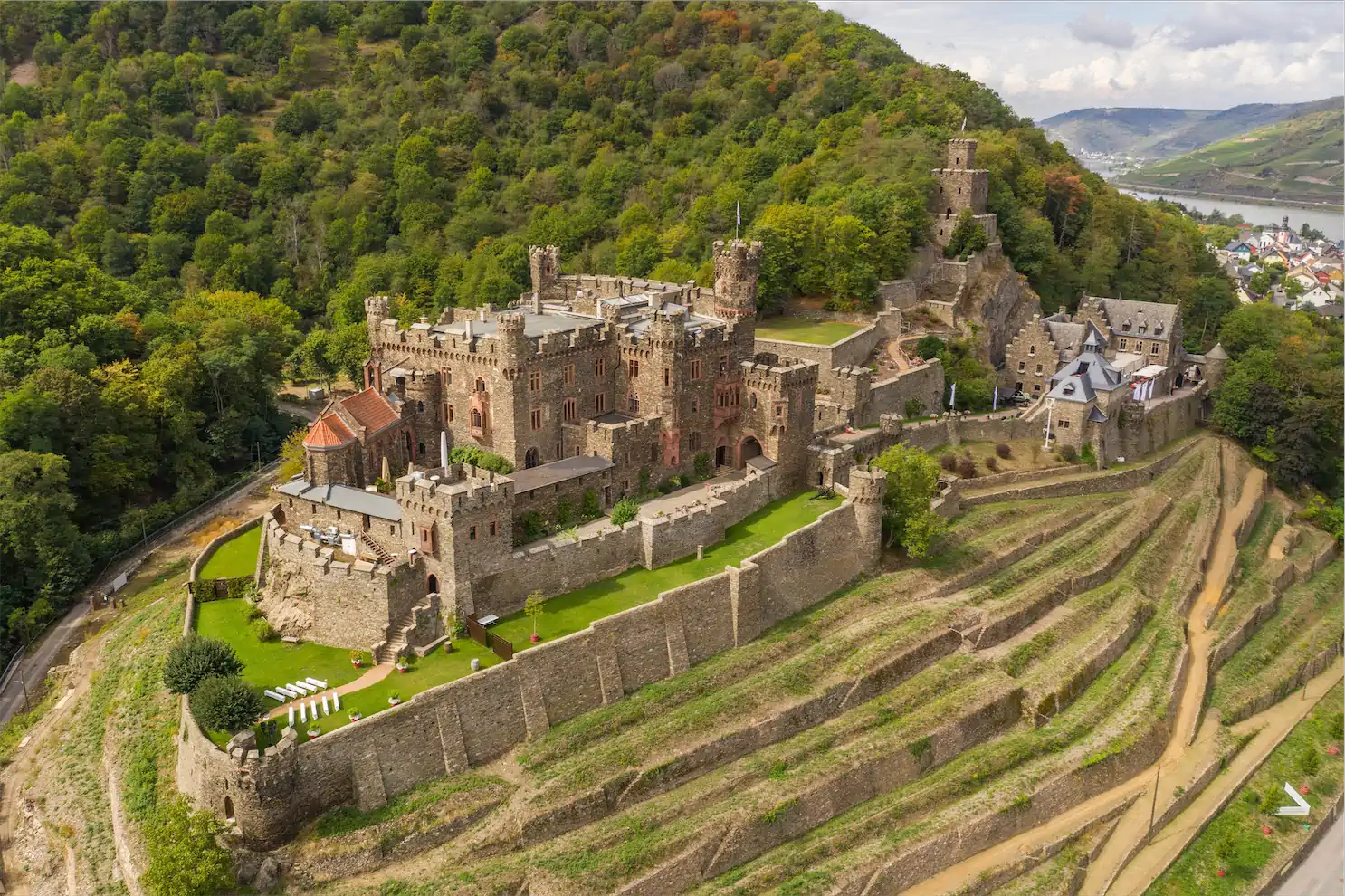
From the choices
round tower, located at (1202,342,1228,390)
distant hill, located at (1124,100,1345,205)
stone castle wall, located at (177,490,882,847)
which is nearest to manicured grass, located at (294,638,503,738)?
stone castle wall, located at (177,490,882,847)

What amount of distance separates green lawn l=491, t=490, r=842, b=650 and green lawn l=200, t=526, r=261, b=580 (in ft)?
38.6

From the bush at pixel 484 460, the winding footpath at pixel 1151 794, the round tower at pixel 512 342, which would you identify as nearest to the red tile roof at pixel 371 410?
the bush at pixel 484 460

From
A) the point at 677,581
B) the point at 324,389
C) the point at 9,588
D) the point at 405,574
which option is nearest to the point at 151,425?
the point at 9,588

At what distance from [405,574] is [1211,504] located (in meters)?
46.2

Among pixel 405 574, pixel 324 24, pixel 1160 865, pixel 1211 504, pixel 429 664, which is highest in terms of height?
pixel 324 24

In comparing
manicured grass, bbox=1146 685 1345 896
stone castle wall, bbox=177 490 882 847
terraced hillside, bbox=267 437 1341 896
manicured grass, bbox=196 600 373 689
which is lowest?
manicured grass, bbox=1146 685 1345 896

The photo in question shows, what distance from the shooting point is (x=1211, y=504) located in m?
60.8

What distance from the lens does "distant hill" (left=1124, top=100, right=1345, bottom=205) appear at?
14312cm

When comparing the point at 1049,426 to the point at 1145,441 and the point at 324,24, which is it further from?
the point at 324,24

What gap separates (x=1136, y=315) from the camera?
226ft

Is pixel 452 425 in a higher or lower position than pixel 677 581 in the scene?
higher

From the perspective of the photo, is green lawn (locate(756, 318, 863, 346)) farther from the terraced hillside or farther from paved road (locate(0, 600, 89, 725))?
paved road (locate(0, 600, 89, 725))

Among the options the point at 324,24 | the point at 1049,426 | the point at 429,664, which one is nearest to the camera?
the point at 429,664

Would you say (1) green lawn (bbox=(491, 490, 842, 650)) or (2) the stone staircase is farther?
(1) green lawn (bbox=(491, 490, 842, 650))
